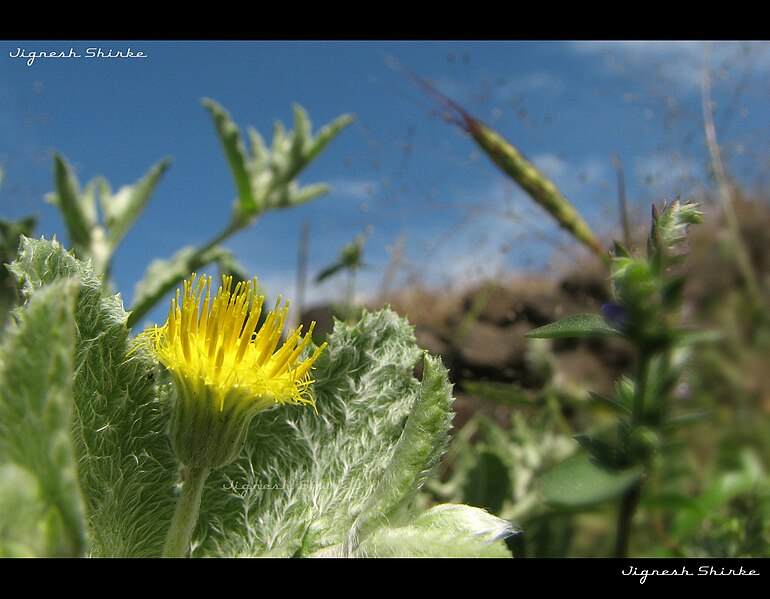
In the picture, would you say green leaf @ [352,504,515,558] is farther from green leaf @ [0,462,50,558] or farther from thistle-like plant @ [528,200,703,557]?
green leaf @ [0,462,50,558]

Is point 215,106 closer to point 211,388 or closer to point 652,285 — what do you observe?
point 211,388

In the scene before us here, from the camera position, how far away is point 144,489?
1184 mm

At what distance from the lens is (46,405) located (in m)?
0.69

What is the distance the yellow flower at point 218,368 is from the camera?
3.56 feet

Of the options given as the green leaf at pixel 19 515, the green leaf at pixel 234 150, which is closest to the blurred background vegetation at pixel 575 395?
the green leaf at pixel 19 515

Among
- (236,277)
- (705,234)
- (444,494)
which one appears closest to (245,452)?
(236,277)

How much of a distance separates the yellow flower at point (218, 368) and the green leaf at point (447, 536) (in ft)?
0.97

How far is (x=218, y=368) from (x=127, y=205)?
2.46 m

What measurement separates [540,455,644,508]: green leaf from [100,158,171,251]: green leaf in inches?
111

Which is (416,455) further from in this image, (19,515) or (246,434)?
(19,515)

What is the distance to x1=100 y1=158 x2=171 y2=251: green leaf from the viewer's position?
320cm

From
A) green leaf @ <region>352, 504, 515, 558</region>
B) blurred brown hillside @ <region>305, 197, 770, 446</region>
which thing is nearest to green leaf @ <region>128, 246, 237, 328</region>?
blurred brown hillside @ <region>305, 197, 770, 446</region>

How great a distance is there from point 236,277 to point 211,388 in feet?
4.67
